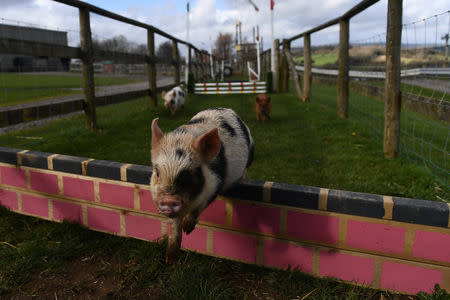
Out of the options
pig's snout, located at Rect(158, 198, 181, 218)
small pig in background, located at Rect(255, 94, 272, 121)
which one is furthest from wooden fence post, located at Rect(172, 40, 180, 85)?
pig's snout, located at Rect(158, 198, 181, 218)

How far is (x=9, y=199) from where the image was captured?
311cm

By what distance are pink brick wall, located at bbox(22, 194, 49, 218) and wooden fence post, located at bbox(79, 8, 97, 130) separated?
2839mm

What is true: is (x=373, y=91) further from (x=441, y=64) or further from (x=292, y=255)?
(x=292, y=255)

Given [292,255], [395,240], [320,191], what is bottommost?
[292,255]

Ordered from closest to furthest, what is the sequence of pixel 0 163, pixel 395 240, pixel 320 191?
pixel 395 240 → pixel 320 191 → pixel 0 163

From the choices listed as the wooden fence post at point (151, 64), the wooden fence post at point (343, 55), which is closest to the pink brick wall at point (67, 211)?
the wooden fence post at point (343, 55)

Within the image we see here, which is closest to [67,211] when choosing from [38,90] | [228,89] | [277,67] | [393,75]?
[393,75]

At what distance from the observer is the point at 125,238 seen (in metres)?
2.72

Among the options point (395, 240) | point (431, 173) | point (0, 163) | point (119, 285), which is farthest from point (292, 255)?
point (0, 163)

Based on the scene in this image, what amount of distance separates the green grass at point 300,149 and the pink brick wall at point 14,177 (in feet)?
4.63

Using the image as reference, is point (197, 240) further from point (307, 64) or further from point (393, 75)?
point (307, 64)

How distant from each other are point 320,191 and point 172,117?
20.5 feet

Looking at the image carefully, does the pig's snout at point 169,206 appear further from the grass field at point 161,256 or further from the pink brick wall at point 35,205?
the pink brick wall at point 35,205

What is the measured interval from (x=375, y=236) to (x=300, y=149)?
3090mm
